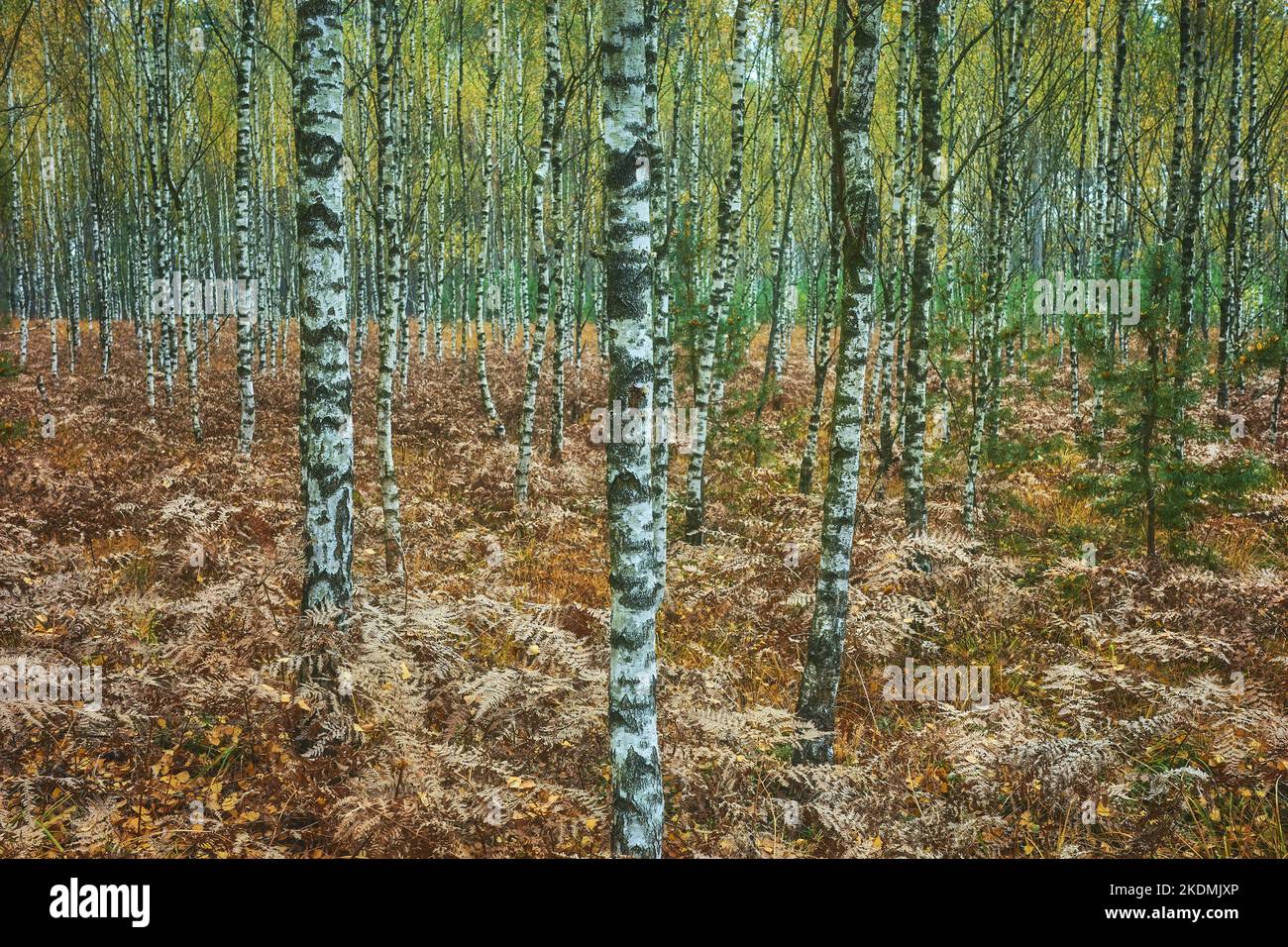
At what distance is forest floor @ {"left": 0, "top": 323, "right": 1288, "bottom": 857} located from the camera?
14.1 ft

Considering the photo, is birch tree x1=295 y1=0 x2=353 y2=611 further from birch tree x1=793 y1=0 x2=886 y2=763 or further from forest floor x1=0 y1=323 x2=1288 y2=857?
birch tree x1=793 y1=0 x2=886 y2=763

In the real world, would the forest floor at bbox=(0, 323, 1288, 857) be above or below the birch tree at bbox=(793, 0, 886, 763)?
below

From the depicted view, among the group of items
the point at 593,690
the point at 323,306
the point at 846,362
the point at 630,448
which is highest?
the point at 323,306

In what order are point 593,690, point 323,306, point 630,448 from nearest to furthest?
point 630,448 < point 323,306 < point 593,690

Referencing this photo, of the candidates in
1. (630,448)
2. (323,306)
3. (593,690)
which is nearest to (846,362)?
(630,448)

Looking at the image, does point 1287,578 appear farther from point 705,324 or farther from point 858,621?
point 705,324

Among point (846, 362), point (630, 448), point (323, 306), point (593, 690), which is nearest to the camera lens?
point (630, 448)

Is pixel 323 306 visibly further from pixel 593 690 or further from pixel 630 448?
pixel 593 690

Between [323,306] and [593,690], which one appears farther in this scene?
[593,690]

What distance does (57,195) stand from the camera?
22297mm

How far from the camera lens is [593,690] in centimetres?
518

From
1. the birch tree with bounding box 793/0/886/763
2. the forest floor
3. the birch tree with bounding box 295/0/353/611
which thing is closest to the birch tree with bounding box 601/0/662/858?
the forest floor

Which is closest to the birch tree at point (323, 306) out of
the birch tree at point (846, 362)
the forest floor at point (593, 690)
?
the forest floor at point (593, 690)

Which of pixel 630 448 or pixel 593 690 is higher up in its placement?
pixel 630 448
